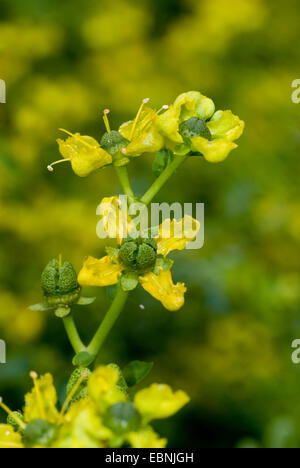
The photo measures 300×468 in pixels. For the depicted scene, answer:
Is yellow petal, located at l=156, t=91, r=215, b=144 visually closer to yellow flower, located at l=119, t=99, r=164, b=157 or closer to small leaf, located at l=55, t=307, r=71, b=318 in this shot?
yellow flower, located at l=119, t=99, r=164, b=157

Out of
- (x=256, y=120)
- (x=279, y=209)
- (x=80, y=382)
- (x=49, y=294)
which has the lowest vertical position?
(x=80, y=382)

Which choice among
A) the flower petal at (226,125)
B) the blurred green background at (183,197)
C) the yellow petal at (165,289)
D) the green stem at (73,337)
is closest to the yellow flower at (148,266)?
the yellow petal at (165,289)

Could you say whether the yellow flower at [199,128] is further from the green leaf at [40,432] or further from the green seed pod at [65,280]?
the green leaf at [40,432]

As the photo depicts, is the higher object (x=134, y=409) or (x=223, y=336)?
(x=223, y=336)

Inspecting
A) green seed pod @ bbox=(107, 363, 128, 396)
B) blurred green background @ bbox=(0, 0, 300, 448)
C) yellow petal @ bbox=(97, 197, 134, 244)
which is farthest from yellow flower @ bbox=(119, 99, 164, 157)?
blurred green background @ bbox=(0, 0, 300, 448)

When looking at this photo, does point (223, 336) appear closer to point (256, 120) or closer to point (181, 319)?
point (181, 319)

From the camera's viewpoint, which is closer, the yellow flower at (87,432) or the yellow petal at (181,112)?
the yellow flower at (87,432)

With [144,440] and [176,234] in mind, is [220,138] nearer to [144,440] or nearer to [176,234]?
[176,234]

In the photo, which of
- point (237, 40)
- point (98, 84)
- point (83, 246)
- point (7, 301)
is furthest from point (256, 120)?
point (7, 301)
